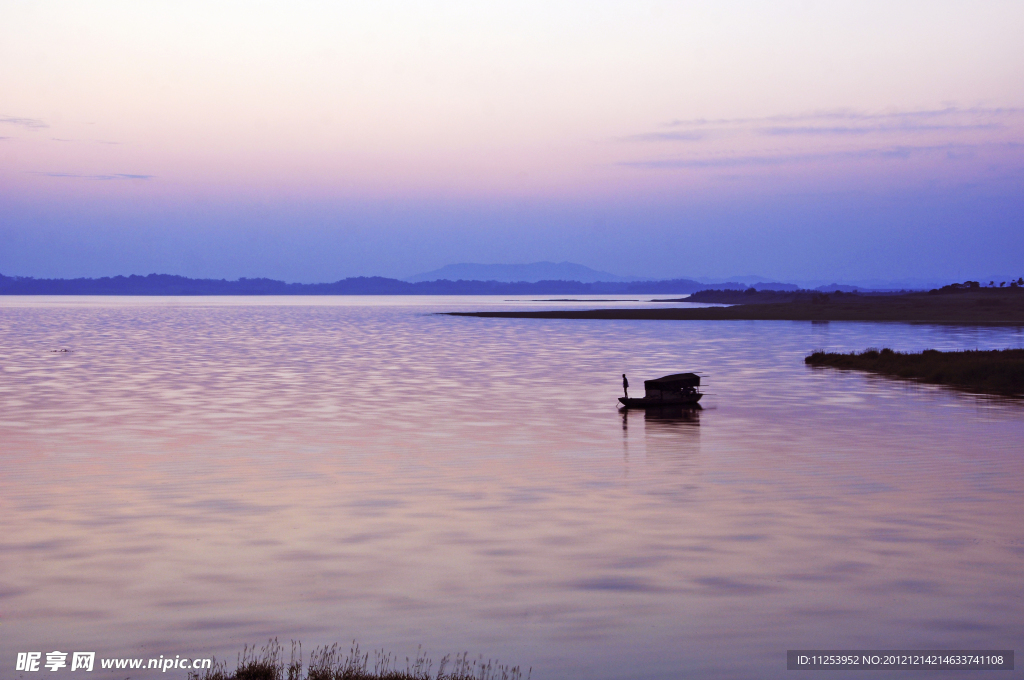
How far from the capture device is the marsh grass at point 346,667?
40.0 feet

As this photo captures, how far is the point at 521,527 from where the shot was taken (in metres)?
21.6

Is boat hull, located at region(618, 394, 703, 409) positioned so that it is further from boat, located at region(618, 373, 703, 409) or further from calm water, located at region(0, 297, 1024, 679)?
calm water, located at region(0, 297, 1024, 679)

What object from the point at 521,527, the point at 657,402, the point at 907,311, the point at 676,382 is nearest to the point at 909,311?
the point at 907,311

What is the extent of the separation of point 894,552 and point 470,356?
213 ft

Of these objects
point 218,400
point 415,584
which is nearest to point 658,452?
point 415,584

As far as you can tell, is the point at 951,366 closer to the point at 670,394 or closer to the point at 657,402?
the point at 670,394

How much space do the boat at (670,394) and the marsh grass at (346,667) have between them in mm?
31789

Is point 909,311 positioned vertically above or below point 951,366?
above

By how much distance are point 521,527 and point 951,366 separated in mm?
45773

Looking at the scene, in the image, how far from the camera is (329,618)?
602 inches

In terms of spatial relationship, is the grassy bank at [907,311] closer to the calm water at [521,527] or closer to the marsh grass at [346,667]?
the calm water at [521,527]

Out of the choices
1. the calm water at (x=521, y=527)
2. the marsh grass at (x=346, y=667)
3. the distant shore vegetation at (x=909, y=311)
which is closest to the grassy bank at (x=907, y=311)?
the distant shore vegetation at (x=909, y=311)

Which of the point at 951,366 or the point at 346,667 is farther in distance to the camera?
the point at 951,366

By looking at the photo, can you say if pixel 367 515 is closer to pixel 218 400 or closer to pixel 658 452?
pixel 658 452
